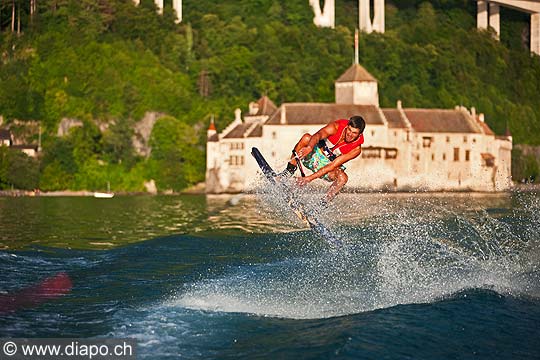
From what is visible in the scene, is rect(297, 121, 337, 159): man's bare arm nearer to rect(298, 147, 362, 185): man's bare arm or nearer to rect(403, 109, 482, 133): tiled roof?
rect(298, 147, 362, 185): man's bare arm

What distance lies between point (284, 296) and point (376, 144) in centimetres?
8884

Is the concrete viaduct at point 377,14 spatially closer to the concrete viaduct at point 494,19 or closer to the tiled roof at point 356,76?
the concrete viaduct at point 494,19

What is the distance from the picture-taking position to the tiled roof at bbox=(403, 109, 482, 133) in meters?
117

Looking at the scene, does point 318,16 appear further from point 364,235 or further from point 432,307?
point 432,307

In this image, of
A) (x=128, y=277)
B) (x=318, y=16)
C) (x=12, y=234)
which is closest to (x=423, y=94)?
(x=318, y=16)

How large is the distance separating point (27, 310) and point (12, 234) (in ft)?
68.5

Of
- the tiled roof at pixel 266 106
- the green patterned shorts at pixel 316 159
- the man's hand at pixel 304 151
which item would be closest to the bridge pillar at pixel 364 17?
the tiled roof at pixel 266 106

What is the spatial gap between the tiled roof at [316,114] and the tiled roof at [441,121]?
21.8 ft

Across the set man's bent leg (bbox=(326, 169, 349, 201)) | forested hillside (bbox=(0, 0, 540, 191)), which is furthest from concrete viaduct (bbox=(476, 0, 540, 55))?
man's bent leg (bbox=(326, 169, 349, 201))

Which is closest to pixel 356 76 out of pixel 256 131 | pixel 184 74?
pixel 256 131

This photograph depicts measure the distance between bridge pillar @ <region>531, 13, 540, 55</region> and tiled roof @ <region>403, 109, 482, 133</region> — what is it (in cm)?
6245

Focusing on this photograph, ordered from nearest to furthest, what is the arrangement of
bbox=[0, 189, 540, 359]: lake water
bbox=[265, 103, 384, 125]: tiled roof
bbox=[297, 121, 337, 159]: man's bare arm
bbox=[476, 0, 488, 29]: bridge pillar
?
bbox=[0, 189, 540, 359]: lake water, bbox=[297, 121, 337, 159]: man's bare arm, bbox=[265, 103, 384, 125]: tiled roof, bbox=[476, 0, 488, 29]: bridge pillar

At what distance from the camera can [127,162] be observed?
111250mm

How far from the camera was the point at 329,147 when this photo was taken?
71.2 ft
